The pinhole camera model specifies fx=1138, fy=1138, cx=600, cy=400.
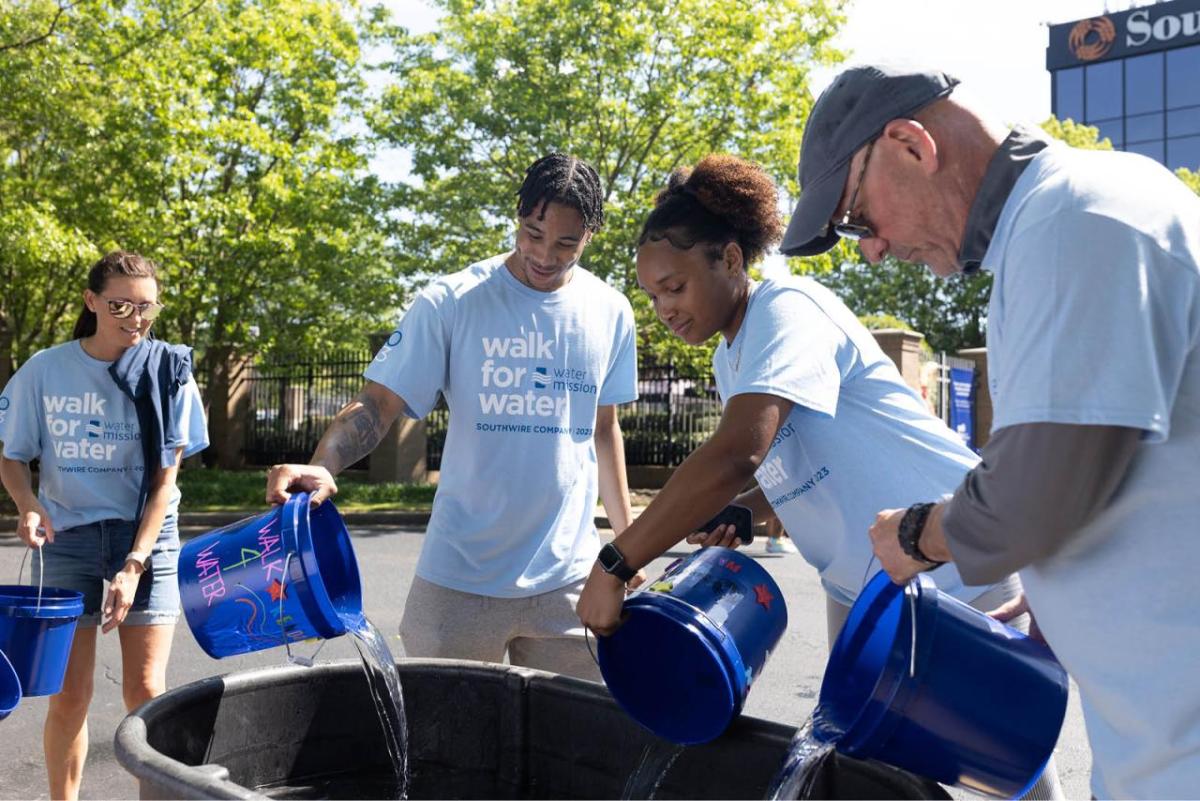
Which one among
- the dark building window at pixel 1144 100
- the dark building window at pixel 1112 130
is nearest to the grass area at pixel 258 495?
the dark building window at pixel 1144 100

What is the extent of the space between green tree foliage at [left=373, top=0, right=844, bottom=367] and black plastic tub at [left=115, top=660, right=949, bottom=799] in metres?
12.6

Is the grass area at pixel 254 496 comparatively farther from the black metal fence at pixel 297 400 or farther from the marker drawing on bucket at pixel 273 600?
the marker drawing on bucket at pixel 273 600

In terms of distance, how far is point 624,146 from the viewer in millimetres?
15844

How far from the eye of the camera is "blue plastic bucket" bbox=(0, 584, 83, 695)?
3.05 m

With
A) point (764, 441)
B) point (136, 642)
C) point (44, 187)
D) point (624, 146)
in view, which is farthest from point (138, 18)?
point (764, 441)

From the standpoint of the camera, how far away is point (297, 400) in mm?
19703

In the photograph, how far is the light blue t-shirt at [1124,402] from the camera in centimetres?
131

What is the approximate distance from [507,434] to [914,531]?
5.35 feet

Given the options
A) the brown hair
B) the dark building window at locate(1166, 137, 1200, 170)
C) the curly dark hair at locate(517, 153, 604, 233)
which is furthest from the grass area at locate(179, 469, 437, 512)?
the dark building window at locate(1166, 137, 1200, 170)

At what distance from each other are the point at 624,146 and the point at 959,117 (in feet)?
47.7

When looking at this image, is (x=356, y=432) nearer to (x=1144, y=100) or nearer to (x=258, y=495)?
(x=258, y=495)

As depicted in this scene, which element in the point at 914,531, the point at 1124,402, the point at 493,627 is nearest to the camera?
the point at 1124,402

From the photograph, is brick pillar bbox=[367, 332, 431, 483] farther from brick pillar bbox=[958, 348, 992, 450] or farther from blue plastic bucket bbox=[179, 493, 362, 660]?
blue plastic bucket bbox=[179, 493, 362, 660]

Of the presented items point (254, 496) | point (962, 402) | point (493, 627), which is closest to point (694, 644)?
point (493, 627)
